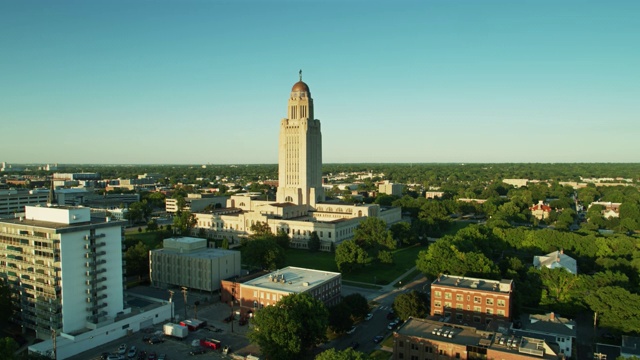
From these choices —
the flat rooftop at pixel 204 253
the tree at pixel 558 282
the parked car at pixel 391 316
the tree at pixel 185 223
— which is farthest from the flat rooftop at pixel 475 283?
the tree at pixel 185 223

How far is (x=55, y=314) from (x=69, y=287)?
295cm

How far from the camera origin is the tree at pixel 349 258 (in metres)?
76.9

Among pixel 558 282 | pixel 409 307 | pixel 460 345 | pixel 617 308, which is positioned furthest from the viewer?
pixel 558 282

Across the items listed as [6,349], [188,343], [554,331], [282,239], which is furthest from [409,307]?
[282,239]

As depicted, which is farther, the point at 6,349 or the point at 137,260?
the point at 137,260

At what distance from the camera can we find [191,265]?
226ft

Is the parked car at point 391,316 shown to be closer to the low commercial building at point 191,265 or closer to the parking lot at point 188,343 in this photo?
the parking lot at point 188,343

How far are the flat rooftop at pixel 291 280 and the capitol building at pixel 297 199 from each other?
4483 centimetres

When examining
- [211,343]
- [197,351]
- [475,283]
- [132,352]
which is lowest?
[197,351]

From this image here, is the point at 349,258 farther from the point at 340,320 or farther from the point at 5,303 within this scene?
the point at 5,303

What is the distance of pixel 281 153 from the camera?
409 ft

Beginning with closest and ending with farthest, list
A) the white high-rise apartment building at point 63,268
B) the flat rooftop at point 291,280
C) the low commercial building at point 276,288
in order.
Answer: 1. the white high-rise apartment building at point 63,268
2. the low commercial building at point 276,288
3. the flat rooftop at point 291,280

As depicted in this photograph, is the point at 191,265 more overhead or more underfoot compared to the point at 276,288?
more overhead

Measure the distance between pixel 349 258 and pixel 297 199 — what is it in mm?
47300
